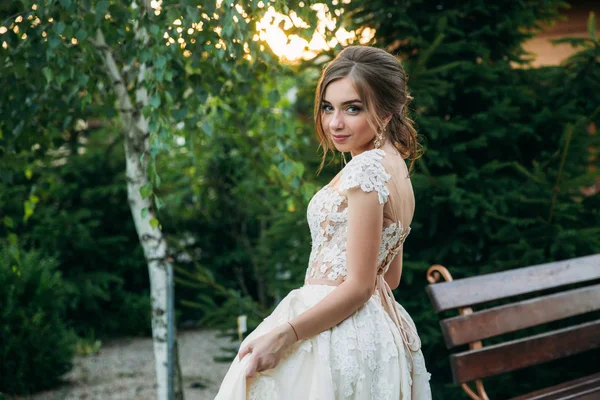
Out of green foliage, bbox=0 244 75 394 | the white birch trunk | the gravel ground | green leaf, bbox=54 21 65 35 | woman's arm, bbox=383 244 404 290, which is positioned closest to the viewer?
woman's arm, bbox=383 244 404 290

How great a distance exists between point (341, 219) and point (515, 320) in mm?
1080

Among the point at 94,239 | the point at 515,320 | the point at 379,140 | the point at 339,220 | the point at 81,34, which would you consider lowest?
the point at 515,320

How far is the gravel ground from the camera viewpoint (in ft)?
17.4

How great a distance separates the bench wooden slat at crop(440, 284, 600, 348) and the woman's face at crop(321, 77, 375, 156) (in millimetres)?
805

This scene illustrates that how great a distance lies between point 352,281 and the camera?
66.1 inches

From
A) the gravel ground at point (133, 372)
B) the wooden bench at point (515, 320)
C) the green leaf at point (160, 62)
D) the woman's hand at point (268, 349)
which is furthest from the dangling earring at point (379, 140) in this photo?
the gravel ground at point (133, 372)

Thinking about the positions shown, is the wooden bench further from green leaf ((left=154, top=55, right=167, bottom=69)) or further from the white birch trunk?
the white birch trunk

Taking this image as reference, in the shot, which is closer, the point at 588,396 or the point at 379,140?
the point at 379,140

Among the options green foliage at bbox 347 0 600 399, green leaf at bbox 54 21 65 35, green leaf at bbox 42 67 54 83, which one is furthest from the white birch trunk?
green foliage at bbox 347 0 600 399

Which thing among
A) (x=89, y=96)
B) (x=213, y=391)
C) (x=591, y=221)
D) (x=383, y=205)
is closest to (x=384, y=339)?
A: (x=383, y=205)

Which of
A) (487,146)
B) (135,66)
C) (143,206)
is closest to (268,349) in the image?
(143,206)

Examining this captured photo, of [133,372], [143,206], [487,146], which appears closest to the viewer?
[143,206]

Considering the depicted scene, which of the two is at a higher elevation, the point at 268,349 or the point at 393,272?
the point at 393,272

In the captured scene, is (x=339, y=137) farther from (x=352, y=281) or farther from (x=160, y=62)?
(x=160, y=62)
